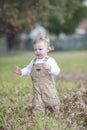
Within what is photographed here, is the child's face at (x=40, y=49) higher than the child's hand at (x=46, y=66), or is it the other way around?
the child's face at (x=40, y=49)

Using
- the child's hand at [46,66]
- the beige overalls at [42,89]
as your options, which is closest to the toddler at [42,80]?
the beige overalls at [42,89]

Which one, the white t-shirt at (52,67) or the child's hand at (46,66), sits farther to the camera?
the white t-shirt at (52,67)

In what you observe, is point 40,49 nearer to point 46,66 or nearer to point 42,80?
point 46,66

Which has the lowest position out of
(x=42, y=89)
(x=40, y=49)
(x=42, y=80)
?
(x=42, y=89)

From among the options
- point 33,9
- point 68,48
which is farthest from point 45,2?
point 68,48

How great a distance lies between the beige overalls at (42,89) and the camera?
7863 millimetres

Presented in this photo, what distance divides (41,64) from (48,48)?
1.10ft

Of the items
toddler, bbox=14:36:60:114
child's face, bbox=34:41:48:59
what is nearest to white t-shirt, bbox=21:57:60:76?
toddler, bbox=14:36:60:114

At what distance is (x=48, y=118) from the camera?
7.31 meters

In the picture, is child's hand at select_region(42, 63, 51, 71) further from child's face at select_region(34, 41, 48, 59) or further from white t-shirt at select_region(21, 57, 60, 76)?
child's face at select_region(34, 41, 48, 59)

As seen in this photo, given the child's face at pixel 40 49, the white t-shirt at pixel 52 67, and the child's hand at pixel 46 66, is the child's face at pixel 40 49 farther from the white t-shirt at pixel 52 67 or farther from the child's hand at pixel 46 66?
the child's hand at pixel 46 66

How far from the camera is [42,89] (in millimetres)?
7879

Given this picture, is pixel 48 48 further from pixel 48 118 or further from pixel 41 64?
pixel 48 118

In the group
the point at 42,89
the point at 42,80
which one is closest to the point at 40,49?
the point at 42,80
